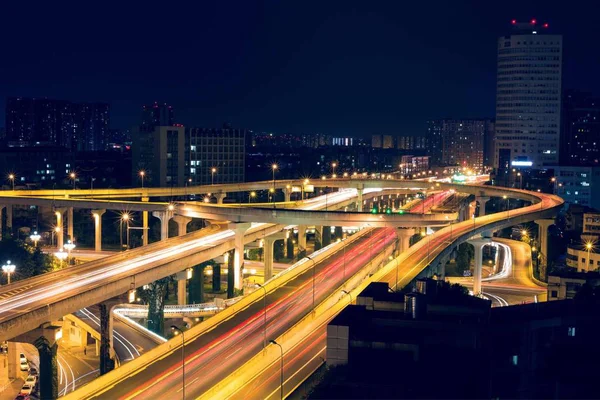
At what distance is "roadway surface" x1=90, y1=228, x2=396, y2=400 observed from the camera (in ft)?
76.0

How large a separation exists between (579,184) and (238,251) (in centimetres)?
5497

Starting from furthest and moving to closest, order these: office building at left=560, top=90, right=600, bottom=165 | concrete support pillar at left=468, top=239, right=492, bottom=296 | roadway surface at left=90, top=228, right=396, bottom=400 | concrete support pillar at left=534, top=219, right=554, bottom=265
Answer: office building at left=560, top=90, right=600, bottom=165 < concrete support pillar at left=534, top=219, right=554, bottom=265 < concrete support pillar at left=468, top=239, right=492, bottom=296 < roadway surface at left=90, top=228, right=396, bottom=400

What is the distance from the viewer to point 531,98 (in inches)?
4542

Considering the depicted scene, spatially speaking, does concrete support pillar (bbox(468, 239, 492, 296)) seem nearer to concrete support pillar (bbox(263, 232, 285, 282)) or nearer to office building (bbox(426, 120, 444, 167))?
concrete support pillar (bbox(263, 232, 285, 282))

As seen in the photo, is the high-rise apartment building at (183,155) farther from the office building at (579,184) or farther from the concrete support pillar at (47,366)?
the concrete support pillar at (47,366)

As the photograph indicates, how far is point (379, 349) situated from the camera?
2339 centimetres

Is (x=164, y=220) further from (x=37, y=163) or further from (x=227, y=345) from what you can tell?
(x=37, y=163)

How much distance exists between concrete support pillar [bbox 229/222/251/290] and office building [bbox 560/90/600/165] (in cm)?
8988

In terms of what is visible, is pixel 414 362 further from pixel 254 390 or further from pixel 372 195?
pixel 372 195

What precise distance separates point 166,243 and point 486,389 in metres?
25.7

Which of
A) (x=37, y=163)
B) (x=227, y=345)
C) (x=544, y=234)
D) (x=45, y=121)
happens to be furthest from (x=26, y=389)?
(x=45, y=121)

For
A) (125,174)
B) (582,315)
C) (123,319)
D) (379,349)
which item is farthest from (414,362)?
(125,174)

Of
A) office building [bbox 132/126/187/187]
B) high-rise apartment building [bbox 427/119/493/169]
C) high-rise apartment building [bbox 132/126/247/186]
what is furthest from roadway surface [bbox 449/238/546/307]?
high-rise apartment building [bbox 427/119/493/169]

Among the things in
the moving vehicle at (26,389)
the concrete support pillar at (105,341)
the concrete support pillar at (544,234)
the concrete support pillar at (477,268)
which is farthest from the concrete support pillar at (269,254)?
the moving vehicle at (26,389)
